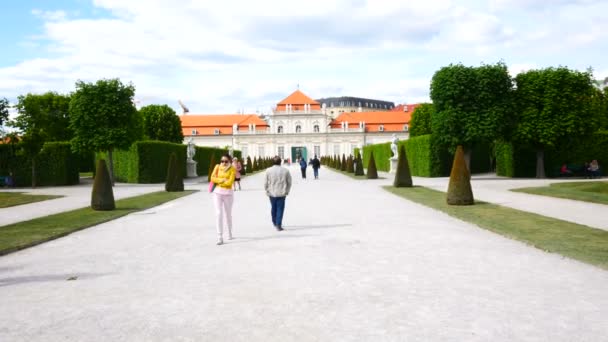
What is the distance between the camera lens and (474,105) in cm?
3222

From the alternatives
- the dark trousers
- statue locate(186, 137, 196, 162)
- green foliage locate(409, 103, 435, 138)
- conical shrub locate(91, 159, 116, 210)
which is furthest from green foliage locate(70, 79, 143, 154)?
green foliage locate(409, 103, 435, 138)

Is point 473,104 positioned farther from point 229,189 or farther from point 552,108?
point 229,189

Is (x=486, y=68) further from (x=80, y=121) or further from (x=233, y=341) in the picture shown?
(x=233, y=341)

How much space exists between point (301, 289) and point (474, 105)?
2843 centimetres

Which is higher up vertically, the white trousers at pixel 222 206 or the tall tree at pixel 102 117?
the tall tree at pixel 102 117

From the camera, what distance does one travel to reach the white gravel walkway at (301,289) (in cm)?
445

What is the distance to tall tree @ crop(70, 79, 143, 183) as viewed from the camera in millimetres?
29984

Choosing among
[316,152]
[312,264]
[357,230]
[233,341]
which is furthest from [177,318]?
[316,152]

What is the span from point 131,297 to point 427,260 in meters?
3.75

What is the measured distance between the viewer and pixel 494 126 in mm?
31562

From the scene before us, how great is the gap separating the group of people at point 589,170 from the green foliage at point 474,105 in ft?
13.8

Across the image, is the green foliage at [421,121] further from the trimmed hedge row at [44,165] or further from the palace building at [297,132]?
the trimmed hedge row at [44,165]

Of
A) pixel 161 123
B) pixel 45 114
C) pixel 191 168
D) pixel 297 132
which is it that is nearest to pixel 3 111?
pixel 191 168

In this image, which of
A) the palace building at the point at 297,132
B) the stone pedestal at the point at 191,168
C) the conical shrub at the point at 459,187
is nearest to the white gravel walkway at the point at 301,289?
the conical shrub at the point at 459,187
